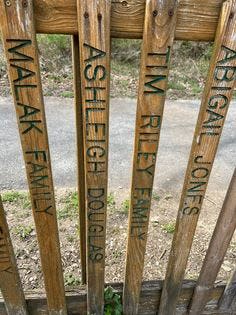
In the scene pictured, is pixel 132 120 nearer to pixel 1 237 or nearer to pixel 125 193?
pixel 125 193

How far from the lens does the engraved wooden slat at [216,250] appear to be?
69.4 inches

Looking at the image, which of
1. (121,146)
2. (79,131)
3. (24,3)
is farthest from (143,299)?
(121,146)

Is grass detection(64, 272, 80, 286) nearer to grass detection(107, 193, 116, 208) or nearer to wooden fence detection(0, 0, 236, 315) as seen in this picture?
wooden fence detection(0, 0, 236, 315)

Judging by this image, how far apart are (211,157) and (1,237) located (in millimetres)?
1110

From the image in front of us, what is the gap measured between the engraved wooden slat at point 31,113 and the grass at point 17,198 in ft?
4.78

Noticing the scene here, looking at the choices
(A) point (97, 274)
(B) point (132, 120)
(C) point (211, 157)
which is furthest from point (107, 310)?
(B) point (132, 120)

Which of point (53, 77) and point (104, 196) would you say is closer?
point (104, 196)

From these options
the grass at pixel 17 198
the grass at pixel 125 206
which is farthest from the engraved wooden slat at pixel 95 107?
the grass at pixel 17 198

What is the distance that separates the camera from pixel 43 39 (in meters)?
6.74

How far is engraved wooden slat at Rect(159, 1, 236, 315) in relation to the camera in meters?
1.24

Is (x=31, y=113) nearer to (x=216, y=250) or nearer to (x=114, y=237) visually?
(x=216, y=250)

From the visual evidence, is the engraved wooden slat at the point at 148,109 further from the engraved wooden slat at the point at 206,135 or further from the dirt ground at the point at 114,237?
the dirt ground at the point at 114,237

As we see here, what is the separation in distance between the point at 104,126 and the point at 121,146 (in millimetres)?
3117

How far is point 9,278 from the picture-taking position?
183 centimetres
